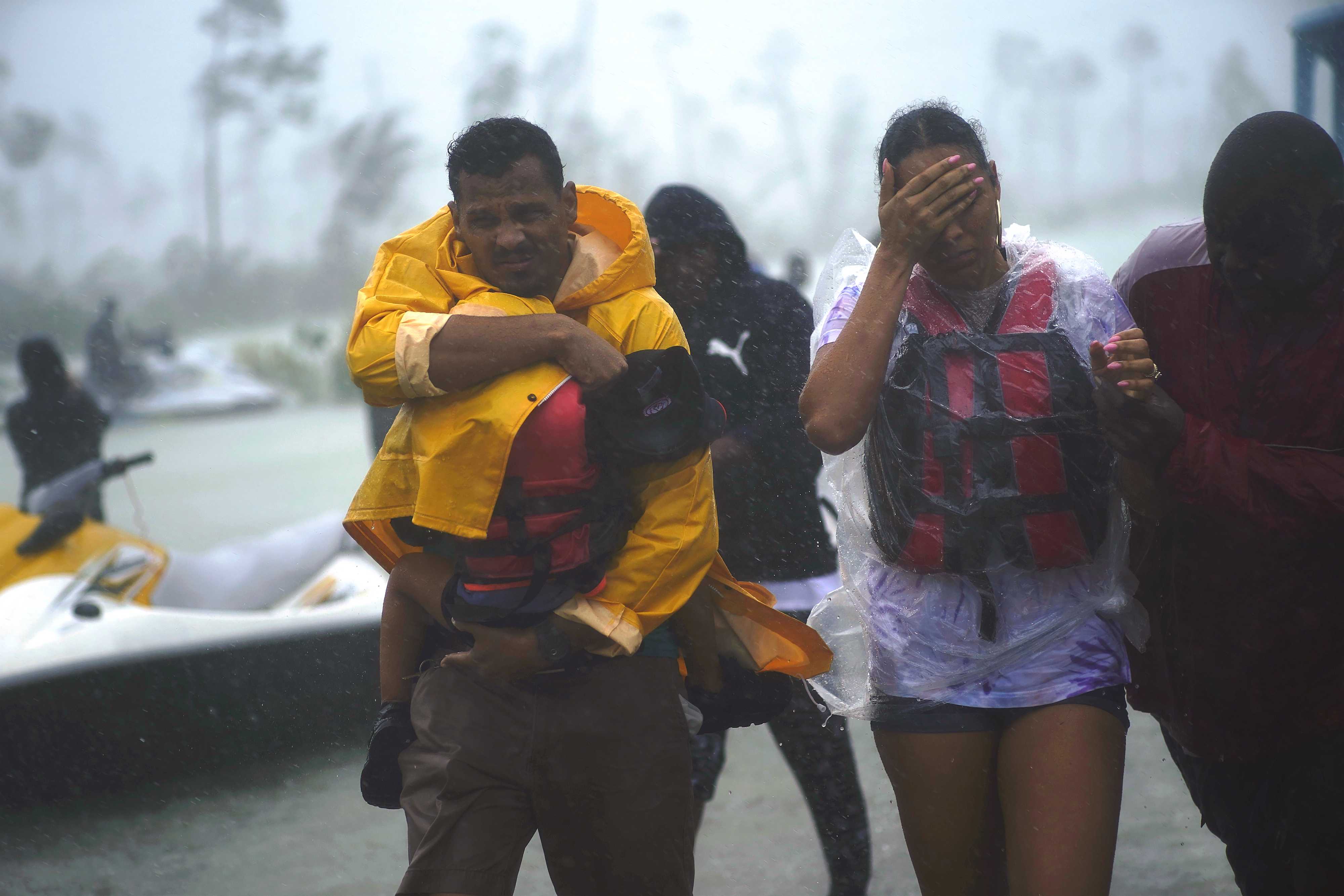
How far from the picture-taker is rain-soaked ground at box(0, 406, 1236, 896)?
350 centimetres

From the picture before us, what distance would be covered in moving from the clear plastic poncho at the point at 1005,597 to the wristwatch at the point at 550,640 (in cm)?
59

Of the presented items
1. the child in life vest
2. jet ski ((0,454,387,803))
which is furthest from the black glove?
jet ski ((0,454,387,803))

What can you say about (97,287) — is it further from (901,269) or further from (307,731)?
(901,269)

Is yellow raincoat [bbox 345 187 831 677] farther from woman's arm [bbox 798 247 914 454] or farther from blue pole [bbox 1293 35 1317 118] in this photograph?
blue pole [bbox 1293 35 1317 118]

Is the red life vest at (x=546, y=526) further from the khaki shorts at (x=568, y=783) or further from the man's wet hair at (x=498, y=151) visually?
the man's wet hair at (x=498, y=151)

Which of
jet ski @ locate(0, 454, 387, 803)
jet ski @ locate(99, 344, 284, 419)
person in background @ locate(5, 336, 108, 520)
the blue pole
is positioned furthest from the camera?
jet ski @ locate(99, 344, 284, 419)

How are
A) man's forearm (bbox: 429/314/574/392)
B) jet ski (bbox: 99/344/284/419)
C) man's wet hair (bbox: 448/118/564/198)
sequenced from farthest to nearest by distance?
1. jet ski (bbox: 99/344/284/419)
2. man's wet hair (bbox: 448/118/564/198)
3. man's forearm (bbox: 429/314/574/392)

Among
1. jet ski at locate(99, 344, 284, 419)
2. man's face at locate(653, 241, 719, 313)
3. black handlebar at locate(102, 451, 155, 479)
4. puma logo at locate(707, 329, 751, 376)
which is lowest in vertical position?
jet ski at locate(99, 344, 284, 419)

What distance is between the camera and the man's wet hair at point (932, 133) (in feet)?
6.59

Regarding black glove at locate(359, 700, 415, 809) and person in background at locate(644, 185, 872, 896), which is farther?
person in background at locate(644, 185, 872, 896)

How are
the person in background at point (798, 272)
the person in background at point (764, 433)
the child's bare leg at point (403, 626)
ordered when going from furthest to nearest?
the person in background at point (798, 272)
the person in background at point (764, 433)
the child's bare leg at point (403, 626)

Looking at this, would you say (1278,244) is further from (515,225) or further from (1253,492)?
(515,225)

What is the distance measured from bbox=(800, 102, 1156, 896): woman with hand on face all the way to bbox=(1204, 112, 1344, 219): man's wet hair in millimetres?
248

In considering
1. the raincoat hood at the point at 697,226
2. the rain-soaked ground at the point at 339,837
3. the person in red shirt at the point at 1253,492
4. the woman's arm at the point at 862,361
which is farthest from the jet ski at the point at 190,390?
the person in red shirt at the point at 1253,492
